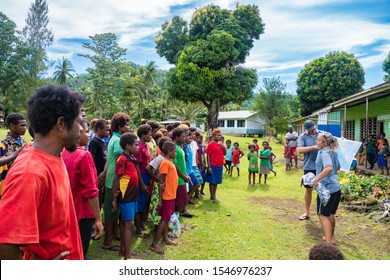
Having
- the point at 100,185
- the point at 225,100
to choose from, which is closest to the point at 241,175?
the point at 100,185

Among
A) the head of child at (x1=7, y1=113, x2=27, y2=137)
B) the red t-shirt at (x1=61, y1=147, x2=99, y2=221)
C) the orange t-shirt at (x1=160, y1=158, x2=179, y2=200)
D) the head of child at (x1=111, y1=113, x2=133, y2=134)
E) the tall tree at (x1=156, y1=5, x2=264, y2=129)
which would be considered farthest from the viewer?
the tall tree at (x1=156, y1=5, x2=264, y2=129)

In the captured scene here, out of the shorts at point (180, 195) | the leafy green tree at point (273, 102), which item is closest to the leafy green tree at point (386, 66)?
the leafy green tree at point (273, 102)

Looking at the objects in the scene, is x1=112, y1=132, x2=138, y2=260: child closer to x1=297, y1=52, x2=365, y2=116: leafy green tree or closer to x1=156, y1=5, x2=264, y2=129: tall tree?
x1=156, y1=5, x2=264, y2=129: tall tree

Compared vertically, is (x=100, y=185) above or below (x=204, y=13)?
below

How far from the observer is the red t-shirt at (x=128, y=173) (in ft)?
11.8

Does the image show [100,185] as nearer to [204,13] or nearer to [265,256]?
[265,256]

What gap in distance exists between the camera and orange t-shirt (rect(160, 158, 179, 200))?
4137mm

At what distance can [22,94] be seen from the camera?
95.1ft

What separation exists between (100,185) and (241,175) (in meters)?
7.69

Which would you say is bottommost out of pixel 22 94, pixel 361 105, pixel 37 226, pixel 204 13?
pixel 37 226

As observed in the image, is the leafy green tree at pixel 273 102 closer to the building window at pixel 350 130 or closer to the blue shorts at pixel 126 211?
the building window at pixel 350 130

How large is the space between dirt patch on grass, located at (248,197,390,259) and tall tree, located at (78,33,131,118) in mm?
28916

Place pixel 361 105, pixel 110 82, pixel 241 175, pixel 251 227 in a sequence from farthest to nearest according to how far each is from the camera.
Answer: pixel 110 82 → pixel 361 105 → pixel 241 175 → pixel 251 227

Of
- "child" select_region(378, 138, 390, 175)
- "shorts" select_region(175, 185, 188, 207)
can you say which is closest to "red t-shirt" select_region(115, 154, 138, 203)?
"shorts" select_region(175, 185, 188, 207)
